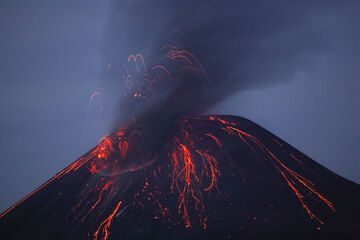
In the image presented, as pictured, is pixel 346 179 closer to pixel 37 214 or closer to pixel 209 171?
pixel 209 171

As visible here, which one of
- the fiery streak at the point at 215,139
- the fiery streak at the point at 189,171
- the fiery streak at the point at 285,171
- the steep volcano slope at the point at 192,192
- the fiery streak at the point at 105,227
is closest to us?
the fiery streak at the point at 105,227

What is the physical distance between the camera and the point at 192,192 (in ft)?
141

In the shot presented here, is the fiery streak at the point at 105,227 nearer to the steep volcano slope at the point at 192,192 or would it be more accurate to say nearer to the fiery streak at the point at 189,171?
the steep volcano slope at the point at 192,192

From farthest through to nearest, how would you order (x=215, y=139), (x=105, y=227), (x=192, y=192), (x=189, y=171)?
(x=215, y=139)
(x=189, y=171)
(x=192, y=192)
(x=105, y=227)

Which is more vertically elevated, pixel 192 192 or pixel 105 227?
pixel 105 227

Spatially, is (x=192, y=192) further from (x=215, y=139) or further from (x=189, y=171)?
(x=215, y=139)

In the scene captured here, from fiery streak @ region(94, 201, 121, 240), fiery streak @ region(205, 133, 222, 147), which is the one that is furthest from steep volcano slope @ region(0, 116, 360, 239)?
fiery streak @ region(205, 133, 222, 147)

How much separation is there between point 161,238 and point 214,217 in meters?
5.51

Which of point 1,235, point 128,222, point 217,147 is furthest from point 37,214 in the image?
point 217,147

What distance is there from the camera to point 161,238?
33.2 metres

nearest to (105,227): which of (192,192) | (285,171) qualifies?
(192,192)

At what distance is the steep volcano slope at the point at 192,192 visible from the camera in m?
35.7

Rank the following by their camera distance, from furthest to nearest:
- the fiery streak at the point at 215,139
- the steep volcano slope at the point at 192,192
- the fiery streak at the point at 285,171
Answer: the fiery streak at the point at 215,139 → the fiery streak at the point at 285,171 → the steep volcano slope at the point at 192,192

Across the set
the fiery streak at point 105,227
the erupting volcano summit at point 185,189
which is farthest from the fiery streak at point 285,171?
the fiery streak at point 105,227
